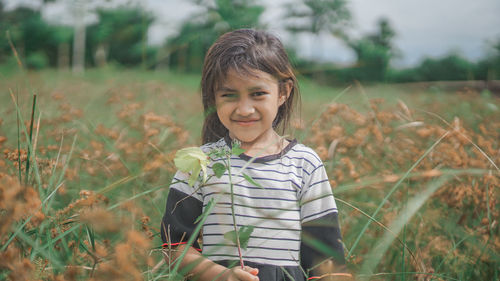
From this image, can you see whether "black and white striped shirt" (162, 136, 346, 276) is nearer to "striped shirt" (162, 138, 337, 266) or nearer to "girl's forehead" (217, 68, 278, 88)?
"striped shirt" (162, 138, 337, 266)

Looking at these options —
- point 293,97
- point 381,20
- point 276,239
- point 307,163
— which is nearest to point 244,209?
point 276,239

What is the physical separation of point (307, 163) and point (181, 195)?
33cm

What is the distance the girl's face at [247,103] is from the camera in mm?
936

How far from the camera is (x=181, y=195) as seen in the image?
3.09 ft

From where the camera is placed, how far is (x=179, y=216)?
941mm

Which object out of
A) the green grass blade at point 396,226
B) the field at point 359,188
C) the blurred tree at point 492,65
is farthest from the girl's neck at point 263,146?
the blurred tree at point 492,65

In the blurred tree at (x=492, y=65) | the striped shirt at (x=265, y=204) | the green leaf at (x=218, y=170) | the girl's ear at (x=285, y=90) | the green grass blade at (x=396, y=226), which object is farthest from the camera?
the blurred tree at (x=492, y=65)

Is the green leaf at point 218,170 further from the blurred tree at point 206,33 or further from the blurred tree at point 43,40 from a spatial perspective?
the blurred tree at point 43,40

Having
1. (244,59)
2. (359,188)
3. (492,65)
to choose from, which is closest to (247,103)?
(244,59)

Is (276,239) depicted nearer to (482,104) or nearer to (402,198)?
(402,198)

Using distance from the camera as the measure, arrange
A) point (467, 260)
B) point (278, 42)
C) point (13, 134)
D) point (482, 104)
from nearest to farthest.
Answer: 1. point (278, 42)
2. point (467, 260)
3. point (13, 134)
4. point (482, 104)

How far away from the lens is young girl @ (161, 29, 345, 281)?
2.96 feet

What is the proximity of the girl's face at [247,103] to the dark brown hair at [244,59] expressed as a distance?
0.8 inches

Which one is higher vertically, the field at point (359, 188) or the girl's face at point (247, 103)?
the girl's face at point (247, 103)
